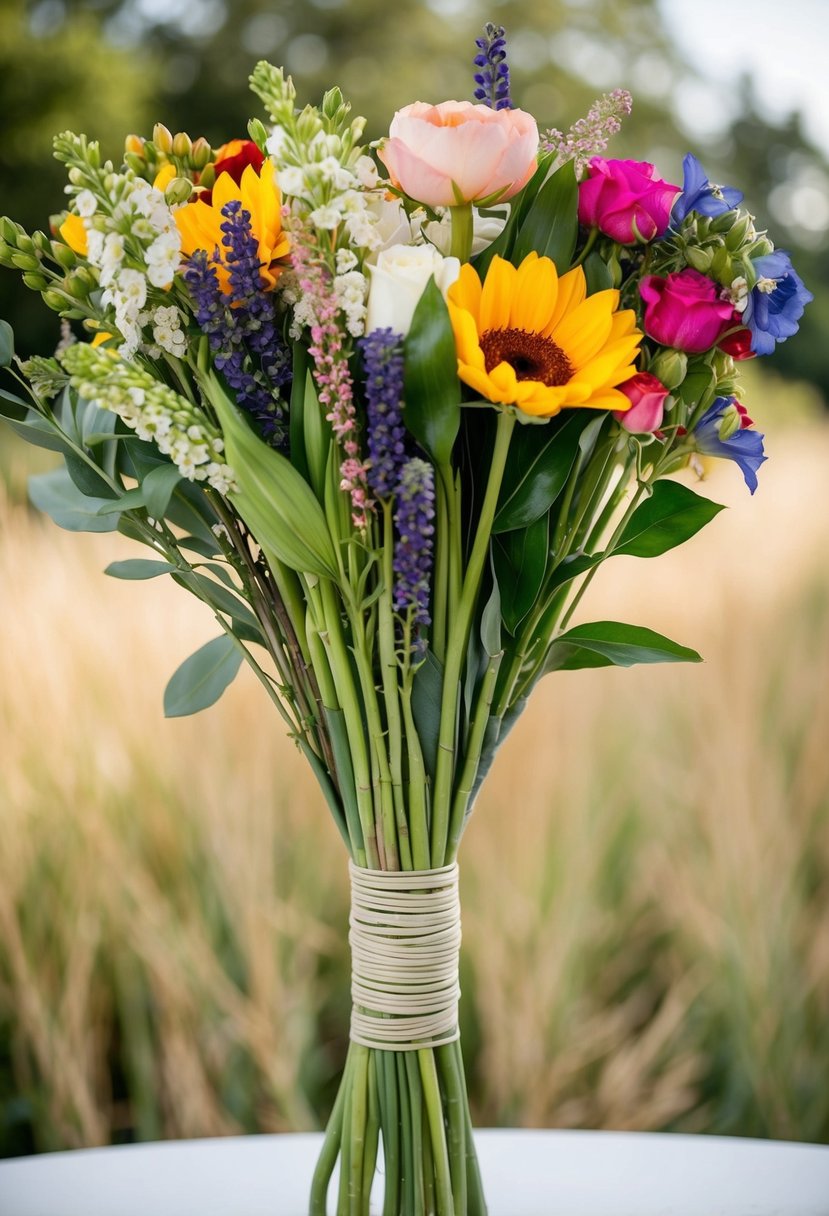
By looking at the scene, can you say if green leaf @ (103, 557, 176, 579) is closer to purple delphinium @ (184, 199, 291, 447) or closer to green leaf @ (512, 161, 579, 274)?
purple delphinium @ (184, 199, 291, 447)

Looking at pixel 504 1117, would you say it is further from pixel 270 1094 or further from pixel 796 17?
pixel 796 17

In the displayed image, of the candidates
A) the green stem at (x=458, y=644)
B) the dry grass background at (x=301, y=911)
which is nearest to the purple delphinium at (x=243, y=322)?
the green stem at (x=458, y=644)

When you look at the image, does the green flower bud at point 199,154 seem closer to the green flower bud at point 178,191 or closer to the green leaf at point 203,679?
the green flower bud at point 178,191

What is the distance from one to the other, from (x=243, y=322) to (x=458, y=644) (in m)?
0.18

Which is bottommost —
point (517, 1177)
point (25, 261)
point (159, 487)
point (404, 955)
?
point (517, 1177)

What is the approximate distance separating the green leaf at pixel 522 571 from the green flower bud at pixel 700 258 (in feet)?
0.45

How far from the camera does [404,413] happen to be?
1.70 feet

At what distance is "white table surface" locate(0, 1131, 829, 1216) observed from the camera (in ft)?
2.43

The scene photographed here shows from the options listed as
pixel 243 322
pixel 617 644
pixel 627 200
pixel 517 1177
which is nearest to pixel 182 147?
pixel 243 322

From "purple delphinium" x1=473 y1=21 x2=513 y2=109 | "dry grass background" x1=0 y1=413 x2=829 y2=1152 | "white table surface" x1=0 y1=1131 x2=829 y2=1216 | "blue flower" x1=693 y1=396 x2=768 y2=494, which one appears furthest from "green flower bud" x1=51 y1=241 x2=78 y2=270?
"dry grass background" x1=0 y1=413 x2=829 y2=1152

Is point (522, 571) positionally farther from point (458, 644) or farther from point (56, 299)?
point (56, 299)

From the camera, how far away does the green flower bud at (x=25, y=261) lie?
55 cm

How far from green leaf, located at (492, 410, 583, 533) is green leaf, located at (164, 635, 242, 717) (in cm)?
21

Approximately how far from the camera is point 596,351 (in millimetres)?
526
